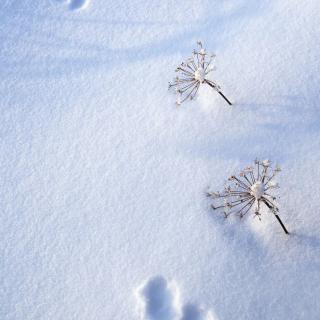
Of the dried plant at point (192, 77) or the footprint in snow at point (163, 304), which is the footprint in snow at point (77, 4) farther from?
the footprint in snow at point (163, 304)

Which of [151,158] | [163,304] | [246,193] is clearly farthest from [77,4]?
[163,304]

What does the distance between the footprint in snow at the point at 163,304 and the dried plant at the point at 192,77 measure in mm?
1556

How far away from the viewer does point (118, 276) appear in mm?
3518

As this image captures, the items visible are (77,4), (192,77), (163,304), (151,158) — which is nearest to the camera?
(163,304)

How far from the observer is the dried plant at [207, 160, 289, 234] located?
3.46 meters

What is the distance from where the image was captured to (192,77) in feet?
12.8

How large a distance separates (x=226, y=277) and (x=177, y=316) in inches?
18.7

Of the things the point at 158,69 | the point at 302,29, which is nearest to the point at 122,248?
the point at 158,69

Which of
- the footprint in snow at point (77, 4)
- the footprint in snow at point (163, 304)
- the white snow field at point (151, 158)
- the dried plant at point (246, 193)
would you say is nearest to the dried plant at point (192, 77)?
the white snow field at point (151, 158)

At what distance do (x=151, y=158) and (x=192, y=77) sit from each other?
807 millimetres

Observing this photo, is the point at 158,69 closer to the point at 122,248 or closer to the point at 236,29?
the point at 236,29

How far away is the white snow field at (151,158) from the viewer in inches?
135

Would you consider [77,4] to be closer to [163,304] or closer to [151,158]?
[151,158]

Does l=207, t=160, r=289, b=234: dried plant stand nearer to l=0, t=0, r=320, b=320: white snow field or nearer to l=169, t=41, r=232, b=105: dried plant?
l=0, t=0, r=320, b=320: white snow field
